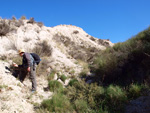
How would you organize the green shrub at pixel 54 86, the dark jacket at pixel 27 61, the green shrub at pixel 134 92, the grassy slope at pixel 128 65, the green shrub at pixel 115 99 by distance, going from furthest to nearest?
the green shrub at pixel 54 86 → the dark jacket at pixel 27 61 → the grassy slope at pixel 128 65 → the green shrub at pixel 134 92 → the green shrub at pixel 115 99

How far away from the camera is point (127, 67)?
4.52 meters

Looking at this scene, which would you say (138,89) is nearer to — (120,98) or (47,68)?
(120,98)

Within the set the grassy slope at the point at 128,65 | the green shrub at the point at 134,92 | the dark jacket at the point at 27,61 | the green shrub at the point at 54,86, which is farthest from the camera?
the green shrub at the point at 54,86

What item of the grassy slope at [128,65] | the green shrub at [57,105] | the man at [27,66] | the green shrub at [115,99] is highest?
the man at [27,66]

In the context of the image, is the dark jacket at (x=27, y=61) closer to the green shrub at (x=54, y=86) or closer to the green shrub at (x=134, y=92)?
the green shrub at (x=54, y=86)

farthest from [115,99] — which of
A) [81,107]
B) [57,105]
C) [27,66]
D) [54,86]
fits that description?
[27,66]

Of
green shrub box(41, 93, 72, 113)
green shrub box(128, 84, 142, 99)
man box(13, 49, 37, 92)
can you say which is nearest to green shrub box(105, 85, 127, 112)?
green shrub box(128, 84, 142, 99)

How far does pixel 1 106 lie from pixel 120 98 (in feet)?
11.4

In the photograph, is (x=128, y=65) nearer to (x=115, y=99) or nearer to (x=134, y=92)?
(x=134, y=92)

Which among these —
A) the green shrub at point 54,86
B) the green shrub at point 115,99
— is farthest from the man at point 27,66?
the green shrub at point 115,99

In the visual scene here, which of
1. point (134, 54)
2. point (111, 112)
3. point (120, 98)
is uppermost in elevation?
point (134, 54)

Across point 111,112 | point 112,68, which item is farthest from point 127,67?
point 111,112

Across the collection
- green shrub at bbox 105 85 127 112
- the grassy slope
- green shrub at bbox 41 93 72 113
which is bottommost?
green shrub at bbox 105 85 127 112

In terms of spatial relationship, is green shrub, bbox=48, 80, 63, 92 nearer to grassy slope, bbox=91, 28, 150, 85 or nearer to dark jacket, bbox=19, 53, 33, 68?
dark jacket, bbox=19, 53, 33, 68
